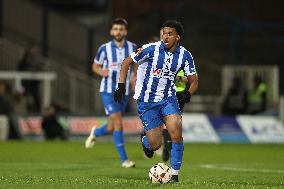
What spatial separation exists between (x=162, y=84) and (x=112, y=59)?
4.01 metres

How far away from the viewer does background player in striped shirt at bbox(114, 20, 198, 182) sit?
469 inches

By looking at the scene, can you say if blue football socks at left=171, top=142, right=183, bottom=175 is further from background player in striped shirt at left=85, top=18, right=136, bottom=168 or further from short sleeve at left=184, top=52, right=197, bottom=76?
background player in striped shirt at left=85, top=18, right=136, bottom=168

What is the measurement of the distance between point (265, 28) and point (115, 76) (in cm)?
1465

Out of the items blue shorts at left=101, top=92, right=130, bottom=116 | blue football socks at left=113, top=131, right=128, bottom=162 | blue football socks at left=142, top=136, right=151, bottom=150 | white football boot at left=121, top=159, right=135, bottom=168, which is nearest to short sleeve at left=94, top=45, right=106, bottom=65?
blue shorts at left=101, top=92, right=130, bottom=116

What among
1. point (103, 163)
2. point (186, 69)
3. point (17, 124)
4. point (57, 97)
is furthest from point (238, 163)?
point (57, 97)

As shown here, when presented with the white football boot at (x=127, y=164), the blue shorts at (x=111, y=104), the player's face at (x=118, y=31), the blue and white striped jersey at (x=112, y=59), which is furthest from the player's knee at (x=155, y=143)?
the blue and white striped jersey at (x=112, y=59)

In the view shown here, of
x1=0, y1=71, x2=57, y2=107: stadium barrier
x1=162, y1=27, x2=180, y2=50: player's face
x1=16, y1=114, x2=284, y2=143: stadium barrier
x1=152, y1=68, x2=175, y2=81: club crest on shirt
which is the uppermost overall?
x1=162, y1=27, x2=180, y2=50: player's face

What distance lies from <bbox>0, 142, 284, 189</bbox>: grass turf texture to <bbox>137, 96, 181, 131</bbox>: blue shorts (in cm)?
75

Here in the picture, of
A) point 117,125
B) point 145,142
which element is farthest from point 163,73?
point 117,125

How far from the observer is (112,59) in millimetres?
16172

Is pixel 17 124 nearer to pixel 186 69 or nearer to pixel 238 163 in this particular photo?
pixel 238 163

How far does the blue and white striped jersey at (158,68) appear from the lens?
12102 mm

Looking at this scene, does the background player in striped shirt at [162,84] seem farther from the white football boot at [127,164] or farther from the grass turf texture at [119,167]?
the white football boot at [127,164]

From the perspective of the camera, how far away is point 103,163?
650 inches
